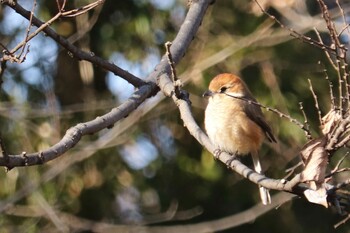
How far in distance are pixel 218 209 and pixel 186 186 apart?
42cm

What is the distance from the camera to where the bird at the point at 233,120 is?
4.90 meters

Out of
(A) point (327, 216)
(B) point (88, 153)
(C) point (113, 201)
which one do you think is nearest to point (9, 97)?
(B) point (88, 153)

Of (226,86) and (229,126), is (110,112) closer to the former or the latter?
(229,126)

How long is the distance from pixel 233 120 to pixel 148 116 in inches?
96.4

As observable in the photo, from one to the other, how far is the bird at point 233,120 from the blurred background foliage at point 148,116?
2042mm

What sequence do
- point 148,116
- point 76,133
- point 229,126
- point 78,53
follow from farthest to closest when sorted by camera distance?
point 148,116, point 229,126, point 78,53, point 76,133

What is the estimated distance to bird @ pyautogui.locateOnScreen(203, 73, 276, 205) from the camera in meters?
4.90

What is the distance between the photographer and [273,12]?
25.6 feet

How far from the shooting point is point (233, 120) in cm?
496

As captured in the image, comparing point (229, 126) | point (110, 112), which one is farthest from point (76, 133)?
point (229, 126)

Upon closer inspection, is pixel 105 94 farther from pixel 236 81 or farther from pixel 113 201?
pixel 236 81

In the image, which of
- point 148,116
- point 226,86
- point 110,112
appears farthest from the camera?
point 148,116

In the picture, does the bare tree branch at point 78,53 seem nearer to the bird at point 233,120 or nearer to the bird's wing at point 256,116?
the bird at point 233,120

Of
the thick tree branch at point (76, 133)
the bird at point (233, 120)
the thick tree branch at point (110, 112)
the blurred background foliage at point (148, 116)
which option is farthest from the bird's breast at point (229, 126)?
the blurred background foliage at point (148, 116)
